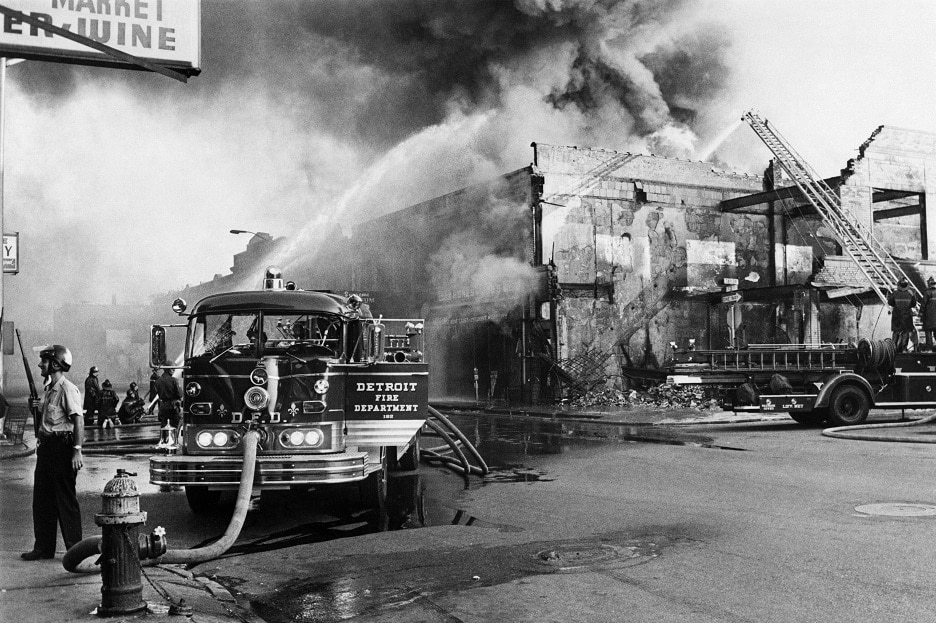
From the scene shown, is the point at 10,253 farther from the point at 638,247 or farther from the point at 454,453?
the point at 638,247

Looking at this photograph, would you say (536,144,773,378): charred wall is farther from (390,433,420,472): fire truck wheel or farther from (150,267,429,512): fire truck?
(150,267,429,512): fire truck

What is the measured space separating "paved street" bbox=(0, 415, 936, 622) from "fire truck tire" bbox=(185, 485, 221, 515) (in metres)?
0.14

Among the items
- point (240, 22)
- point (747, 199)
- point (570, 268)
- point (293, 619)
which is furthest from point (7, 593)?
point (747, 199)

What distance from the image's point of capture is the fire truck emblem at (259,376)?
926 cm

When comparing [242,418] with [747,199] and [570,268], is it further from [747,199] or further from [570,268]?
[747,199]

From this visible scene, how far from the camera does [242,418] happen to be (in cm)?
943

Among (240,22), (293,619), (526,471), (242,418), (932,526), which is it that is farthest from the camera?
(240,22)

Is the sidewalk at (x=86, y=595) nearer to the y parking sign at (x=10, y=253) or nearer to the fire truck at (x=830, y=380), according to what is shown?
the y parking sign at (x=10, y=253)

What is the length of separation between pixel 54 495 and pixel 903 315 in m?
19.9

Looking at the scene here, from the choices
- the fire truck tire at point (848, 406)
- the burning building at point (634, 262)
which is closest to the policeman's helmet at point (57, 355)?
the fire truck tire at point (848, 406)

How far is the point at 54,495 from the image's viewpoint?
7.47 m

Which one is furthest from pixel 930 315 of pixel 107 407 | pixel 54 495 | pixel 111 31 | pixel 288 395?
pixel 107 407

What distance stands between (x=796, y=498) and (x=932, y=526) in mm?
1976

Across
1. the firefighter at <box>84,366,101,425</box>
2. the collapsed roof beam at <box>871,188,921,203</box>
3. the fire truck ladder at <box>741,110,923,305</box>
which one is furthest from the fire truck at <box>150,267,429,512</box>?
the collapsed roof beam at <box>871,188,921,203</box>
